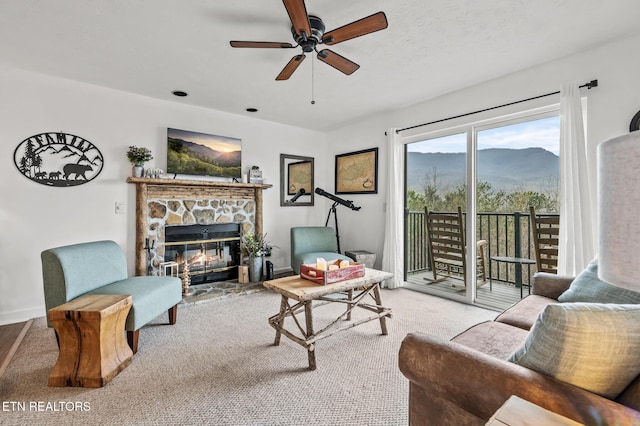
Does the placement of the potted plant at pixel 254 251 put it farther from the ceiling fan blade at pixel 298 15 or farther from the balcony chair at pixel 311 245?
the ceiling fan blade at pixel 298 15

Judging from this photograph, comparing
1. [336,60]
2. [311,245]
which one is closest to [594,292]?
[336,60]

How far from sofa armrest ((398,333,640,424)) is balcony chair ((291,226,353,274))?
103 inches

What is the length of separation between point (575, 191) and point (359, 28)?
227 centimetres

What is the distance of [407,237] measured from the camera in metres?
4.21

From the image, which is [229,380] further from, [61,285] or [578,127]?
[578,127]

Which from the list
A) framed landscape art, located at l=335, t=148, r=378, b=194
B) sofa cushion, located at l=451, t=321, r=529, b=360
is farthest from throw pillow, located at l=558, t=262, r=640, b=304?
framed landscape art, located at l=335, t=148, r=378, b=194

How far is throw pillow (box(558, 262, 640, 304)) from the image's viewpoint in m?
1.58

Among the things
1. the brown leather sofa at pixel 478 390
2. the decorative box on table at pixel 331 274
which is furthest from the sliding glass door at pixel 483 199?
the brown leather sofa at pixel 478 390

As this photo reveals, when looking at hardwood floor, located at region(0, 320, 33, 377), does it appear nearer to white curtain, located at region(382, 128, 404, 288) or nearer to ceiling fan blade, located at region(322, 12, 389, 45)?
ceiling fan blade, located at region(322, 12, 389, 45)

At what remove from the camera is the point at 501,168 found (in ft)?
10.7

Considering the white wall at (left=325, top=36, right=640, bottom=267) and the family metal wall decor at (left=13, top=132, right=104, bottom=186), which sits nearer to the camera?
the white wall at (left=325, top=36, right=640, bottom=267)

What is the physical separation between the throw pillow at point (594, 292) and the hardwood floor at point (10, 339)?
3791mm

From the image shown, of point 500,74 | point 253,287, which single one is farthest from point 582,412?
point 253,287

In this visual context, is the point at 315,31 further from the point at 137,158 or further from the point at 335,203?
the point at 335,203
